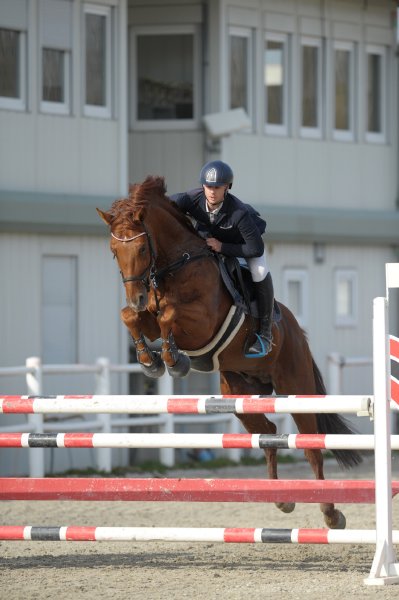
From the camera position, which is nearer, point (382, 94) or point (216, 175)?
point (216, 175)

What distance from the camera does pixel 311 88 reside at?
18.6 m

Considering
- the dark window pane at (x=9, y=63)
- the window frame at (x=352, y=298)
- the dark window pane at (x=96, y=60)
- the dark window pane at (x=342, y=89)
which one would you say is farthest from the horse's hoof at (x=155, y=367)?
the dark window pane at (x=342, y=89)

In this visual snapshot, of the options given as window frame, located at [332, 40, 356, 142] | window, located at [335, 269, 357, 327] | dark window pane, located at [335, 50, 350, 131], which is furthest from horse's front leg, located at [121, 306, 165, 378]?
dark window pane, located at [335, 50, 350, 131]

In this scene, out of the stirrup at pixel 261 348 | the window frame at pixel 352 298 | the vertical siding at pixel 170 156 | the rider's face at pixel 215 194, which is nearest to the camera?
the rider's face at pixel 215 194

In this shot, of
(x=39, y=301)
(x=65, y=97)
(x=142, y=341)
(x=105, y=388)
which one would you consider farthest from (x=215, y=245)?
(x=65, y=97)

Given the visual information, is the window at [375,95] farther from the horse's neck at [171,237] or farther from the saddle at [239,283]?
the horse's neck at [171,237]

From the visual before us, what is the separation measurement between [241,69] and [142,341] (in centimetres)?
1037

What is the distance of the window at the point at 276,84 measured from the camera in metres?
18.1

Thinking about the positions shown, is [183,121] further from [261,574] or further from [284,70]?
[261,574]

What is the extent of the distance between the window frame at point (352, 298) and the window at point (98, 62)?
436 centimetres

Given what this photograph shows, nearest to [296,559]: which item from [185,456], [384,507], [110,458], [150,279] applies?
[384,507]

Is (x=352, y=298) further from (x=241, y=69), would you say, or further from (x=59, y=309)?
(x=59, y=309)

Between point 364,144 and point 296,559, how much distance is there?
11477 mm

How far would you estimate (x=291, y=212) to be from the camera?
17938mm
